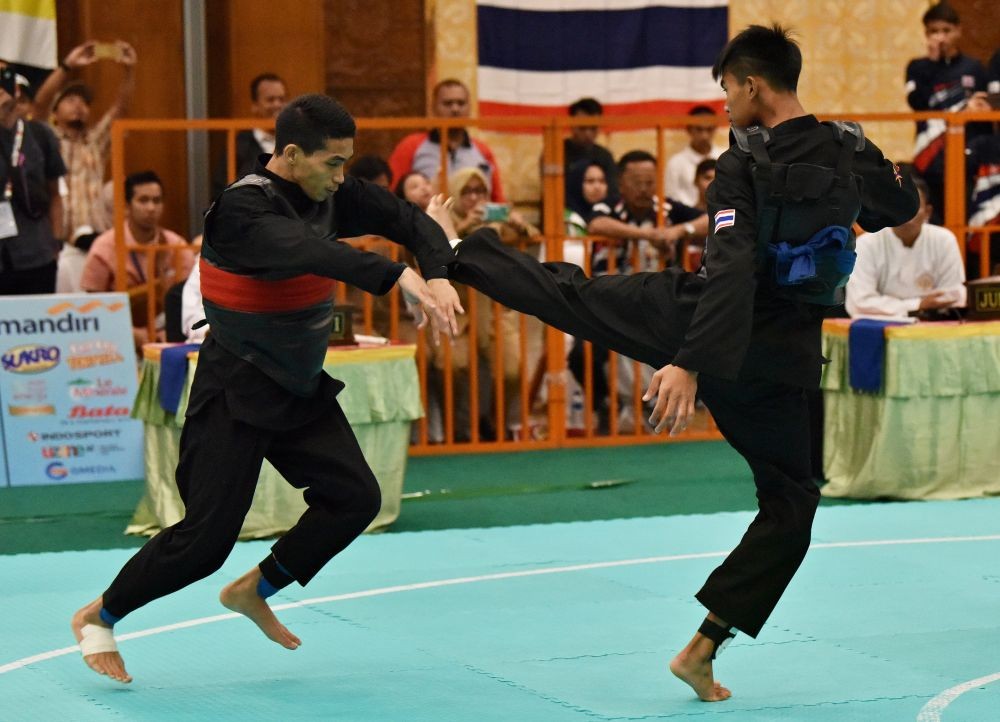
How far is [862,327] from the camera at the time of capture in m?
8.84

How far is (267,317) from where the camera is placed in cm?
532

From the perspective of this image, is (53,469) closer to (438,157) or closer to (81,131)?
(81,131)

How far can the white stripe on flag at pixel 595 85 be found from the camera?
41.9 ft

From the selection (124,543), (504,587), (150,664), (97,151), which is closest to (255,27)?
(97,151)

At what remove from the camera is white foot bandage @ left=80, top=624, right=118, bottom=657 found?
5.36 meters

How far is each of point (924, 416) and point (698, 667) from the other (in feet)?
13.5

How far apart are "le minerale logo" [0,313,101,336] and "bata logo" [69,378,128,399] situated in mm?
286

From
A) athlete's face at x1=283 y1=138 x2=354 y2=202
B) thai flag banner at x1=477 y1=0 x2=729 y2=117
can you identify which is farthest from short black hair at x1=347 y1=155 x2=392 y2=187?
athlete's face at x1=283 y1=138 x2=354 y2=202

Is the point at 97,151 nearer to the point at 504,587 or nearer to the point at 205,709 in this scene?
the point at 504,587

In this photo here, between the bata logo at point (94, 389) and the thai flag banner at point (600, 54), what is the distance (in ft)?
13.7

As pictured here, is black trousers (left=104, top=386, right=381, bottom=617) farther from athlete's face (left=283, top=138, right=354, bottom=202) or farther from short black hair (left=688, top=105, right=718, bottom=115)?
short black hair (left=688, top=105, right=718, bottom=115)

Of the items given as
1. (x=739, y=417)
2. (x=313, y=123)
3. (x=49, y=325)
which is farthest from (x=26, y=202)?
(x=739, y=417)

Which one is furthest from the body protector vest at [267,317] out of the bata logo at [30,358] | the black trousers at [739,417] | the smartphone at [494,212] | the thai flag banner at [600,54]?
the thai flag banner at [600,54]

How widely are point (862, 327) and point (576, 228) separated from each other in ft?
7.99
